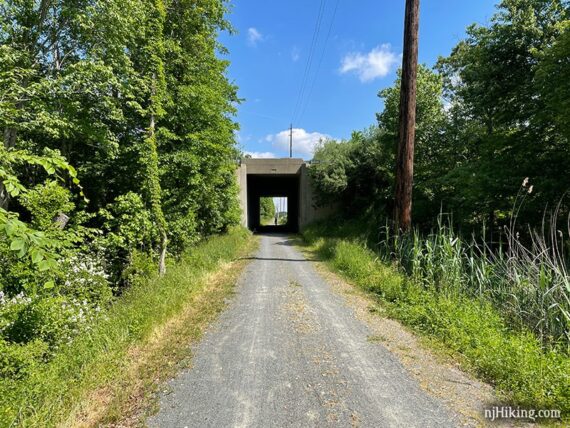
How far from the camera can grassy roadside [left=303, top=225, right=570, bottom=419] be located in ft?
9.59

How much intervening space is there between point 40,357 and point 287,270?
6.22m

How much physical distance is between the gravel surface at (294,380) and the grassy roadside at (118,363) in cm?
32

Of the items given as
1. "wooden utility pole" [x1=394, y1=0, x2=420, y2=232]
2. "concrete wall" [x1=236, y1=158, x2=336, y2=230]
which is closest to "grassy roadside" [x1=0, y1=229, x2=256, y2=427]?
"wooden utility pole" [x1=394, y1=0, x2=420, y2=232]

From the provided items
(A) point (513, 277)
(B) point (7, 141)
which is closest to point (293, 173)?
(B) point (7, 141)

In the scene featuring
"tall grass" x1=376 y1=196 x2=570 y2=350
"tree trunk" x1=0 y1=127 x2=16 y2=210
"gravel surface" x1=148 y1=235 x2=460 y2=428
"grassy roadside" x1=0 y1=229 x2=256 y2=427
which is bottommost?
"gravel surface" x1=148 y1=235 x2=460 y2=428

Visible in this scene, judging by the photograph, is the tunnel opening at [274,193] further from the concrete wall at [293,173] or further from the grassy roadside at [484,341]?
the grassy roadside at [484,341]

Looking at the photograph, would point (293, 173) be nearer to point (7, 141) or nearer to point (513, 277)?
point (7, 141)

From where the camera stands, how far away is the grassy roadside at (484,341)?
115 inches

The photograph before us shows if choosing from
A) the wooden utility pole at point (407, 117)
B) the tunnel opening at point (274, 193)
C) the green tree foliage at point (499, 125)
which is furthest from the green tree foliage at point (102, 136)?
the tunnel opening at point (274, 193)

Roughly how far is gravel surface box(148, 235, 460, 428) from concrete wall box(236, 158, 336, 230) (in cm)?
1564

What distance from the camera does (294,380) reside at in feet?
11.0

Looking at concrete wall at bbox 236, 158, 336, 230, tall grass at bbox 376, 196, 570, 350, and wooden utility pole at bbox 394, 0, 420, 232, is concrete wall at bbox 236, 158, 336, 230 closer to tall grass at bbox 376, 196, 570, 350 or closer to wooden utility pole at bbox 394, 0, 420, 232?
wooden utility pole at bbox 394, 0, 420, 232

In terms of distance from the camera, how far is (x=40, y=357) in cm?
386

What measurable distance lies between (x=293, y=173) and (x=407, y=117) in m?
15.5
